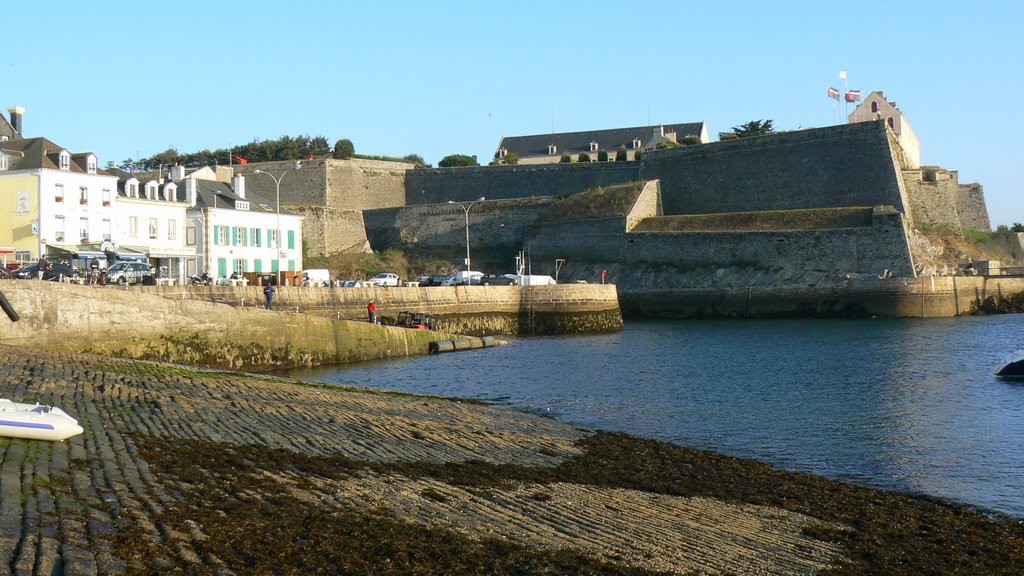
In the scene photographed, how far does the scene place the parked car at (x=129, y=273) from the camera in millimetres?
40438

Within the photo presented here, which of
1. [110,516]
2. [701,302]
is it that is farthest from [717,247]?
[110,516]

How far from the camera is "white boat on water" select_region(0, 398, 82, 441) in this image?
1126cm

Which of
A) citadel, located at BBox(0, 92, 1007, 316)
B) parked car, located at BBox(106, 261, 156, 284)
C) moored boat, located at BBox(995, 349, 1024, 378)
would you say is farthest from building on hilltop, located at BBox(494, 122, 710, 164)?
moored boat, located at BBox(995, 349, 1024, 378)

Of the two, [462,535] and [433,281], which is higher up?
[433,281]

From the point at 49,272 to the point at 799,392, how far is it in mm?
26926

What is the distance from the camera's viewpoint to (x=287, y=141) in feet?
365

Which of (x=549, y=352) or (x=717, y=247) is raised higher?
(x=717, y=247)

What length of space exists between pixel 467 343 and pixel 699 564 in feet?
109

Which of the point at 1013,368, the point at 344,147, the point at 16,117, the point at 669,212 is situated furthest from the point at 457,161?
the point at 1013,368

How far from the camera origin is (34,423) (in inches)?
448

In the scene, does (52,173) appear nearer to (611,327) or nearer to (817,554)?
(611,327)

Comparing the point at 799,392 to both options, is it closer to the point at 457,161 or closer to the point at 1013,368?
the point at 1013,368

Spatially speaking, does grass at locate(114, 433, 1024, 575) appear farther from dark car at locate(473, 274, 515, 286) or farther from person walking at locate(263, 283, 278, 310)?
dark car at locate(473, 274, 515, 286)

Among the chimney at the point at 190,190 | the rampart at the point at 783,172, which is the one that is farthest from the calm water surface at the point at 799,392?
the rampart at the point at 783,172
